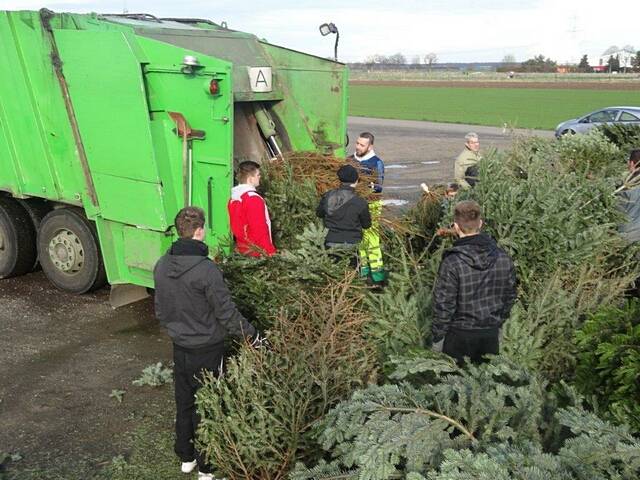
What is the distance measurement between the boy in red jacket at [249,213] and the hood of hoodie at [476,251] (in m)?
1.96

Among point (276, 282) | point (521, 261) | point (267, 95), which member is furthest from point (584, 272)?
point (267, 95)

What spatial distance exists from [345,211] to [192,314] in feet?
7.08

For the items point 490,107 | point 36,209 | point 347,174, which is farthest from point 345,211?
point 490,107

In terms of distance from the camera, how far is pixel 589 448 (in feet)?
8.20

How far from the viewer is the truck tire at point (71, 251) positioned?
274 inches

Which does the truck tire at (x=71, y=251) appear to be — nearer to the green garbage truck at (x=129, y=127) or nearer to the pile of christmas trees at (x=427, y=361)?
the green garbage truck at (x=129, y=127)

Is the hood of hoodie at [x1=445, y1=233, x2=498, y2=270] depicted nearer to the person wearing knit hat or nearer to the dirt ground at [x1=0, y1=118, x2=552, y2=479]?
the person wearing knit hat

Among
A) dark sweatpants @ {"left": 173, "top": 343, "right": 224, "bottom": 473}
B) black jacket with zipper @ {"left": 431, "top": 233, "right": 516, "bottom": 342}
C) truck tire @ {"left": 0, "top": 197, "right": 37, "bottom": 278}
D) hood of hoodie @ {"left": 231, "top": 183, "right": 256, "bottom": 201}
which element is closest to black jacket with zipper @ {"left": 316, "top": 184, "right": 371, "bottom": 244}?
hood of hoodie @ {"left": 231, "top": 183, "right": 256, "bottom": 201}

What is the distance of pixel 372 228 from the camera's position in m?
6.07

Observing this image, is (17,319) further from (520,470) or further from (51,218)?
(520,470)

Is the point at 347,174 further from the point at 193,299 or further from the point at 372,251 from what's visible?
the point at 193,299

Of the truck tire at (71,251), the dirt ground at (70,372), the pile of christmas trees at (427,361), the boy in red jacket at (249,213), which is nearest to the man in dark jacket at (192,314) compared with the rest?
→ the pile of christmas trees at (427,361)

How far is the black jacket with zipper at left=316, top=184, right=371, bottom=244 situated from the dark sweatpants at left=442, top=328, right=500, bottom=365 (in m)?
1.87

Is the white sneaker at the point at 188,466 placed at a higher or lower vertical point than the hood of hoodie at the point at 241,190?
lower
